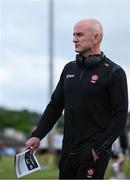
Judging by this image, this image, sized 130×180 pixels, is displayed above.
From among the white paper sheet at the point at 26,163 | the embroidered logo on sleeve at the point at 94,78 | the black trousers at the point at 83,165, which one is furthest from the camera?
the white paper sheet at the point at 26,163

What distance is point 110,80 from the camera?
263 inches

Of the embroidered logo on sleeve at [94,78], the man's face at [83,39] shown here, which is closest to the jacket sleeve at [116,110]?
the embroidered logo on sleeve at [94,78]

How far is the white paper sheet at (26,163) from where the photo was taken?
704cm

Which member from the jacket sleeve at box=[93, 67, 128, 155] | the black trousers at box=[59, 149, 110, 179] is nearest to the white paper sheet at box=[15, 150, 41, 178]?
the black trousers at box=[59, 149, 110, 179]

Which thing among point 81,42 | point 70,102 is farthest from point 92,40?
point 70,102

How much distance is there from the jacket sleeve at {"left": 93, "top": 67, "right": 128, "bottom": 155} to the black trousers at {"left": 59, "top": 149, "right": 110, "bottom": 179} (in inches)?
3.5

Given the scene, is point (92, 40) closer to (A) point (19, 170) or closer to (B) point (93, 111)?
(B) point (93, 111)

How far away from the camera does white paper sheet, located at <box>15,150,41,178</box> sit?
704 centimetres

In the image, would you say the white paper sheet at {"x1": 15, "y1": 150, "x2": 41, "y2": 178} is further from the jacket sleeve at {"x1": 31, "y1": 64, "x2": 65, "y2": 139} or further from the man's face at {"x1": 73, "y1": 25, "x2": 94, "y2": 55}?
the man's face at {"x1": 73, "y1": 25, "x2": 94, "y2": 55}

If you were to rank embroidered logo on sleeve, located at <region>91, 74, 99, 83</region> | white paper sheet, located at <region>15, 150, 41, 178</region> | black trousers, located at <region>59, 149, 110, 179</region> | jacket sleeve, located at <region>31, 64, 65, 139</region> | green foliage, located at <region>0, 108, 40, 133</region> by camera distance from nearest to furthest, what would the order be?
black trousers, located at <region>59, 149, 110, 179</region>
embroidered logo on sleeve, located at <region>91, 74, 99, 83</region>
white paper sheet, located at <region>15, 150, 41, 178</region>
jacket sleeve, located at <region>31, 64, 65, 139</region>
green foliage, located at <region>0, 108, 40, 133</region>

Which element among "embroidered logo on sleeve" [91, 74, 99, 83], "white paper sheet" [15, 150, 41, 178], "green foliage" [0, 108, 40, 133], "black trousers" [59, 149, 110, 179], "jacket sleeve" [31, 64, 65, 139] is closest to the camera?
"black trousers" [59, 149, 110, 179]

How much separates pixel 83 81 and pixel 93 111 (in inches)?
10.8

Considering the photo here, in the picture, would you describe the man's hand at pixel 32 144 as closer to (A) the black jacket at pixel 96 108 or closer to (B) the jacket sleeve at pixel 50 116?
(B) the jacket sleeve at pixel 50 116

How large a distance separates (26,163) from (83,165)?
670mm
